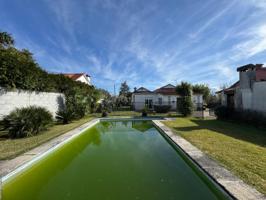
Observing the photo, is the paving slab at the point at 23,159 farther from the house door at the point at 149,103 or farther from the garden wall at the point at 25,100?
the house door at the point at 149,103

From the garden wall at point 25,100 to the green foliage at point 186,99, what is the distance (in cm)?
1145

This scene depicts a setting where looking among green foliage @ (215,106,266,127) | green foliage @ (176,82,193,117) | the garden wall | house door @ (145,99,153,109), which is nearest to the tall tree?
the garden wall

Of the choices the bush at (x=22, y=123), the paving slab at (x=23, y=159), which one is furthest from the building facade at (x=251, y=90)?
the bush at (x=22, y=123)

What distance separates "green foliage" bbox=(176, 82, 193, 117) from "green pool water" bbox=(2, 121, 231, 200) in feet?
39.6

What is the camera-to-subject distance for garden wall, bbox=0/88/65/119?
8.56 meters

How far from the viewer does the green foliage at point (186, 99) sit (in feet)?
59.4

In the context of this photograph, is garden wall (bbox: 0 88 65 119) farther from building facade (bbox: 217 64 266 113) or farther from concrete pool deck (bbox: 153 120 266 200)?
building facade (bbox: 217 64 266 113)

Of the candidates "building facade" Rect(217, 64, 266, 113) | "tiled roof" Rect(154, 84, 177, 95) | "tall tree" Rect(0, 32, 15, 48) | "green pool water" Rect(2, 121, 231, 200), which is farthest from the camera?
"tiled roof" Rect(154, 84, 177, 95)

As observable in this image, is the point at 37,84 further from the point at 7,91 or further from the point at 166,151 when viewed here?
the point at 166,151

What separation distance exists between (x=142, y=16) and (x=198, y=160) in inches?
416

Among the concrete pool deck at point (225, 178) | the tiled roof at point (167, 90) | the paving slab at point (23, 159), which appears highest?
the tiled roof at point (167, 90)

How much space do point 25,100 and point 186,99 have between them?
1380cm

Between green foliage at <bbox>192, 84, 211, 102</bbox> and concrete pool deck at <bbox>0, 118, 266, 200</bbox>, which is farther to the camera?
green foliage at <bbox>192, 84, 211, 102</bbox>

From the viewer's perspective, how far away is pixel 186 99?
18.1 metres
